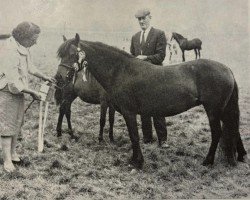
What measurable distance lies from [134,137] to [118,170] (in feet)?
1.58

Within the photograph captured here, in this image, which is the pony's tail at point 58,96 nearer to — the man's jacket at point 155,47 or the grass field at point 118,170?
the grass field at point 118,170

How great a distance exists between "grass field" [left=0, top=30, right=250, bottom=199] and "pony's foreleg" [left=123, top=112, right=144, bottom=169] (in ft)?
0.34

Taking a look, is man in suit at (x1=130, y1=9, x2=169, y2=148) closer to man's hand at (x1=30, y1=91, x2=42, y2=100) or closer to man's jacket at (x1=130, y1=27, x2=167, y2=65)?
man's jacket at (x1=130, y1=27, x2=167, y2=65)

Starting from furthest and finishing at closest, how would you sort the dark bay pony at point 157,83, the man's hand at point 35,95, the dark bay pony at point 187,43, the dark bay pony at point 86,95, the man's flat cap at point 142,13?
the dark bay pony at point 187,43, the dark bay pony at point 86,95, the man's flat cap at point 142,13, the dark bay pony at point 157,83, the man's hand at point 35,95

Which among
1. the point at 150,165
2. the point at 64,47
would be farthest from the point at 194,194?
the point at 64,47

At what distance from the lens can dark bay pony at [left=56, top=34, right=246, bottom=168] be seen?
166 inches

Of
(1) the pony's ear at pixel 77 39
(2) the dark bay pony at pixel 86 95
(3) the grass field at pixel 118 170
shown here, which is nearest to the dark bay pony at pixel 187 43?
(3) the grass field at pixel 118 170

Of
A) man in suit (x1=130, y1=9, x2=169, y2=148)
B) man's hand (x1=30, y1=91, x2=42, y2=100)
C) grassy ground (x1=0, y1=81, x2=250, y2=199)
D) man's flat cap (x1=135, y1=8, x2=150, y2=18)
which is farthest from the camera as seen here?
man in suit (x1=130, y1=9, x2=169, y2=148)

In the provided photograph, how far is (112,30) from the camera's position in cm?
541

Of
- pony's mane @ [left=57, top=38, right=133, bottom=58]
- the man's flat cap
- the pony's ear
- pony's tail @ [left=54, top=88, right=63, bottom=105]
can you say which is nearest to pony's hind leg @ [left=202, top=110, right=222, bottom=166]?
pony's mane @ [left=57, top=38, right=133, bottom=58]

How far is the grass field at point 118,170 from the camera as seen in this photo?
381 centimetres

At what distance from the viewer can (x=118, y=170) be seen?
4.35 m

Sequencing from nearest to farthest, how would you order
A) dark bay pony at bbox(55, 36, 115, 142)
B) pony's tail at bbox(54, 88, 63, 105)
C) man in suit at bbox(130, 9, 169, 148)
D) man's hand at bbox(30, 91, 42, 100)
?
1. man's hand at bbox(30, 91, 42, 100)
2. man in suit at bbox(130, 9, 169, 148)
3. dark bay pony at bbox(55, 36, 115, 142)
4. pony's tail at bbox(54, 88, 63, 105)

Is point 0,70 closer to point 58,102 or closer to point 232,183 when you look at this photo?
point 58,102
